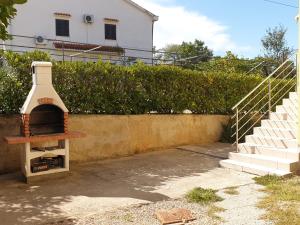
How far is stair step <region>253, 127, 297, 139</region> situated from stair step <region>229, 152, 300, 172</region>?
79 cm

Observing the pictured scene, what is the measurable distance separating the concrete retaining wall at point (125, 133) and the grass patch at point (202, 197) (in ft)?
11.2

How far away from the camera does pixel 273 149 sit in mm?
7777

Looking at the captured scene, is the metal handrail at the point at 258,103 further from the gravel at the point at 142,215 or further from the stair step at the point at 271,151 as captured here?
the gravel at the point at 142,215

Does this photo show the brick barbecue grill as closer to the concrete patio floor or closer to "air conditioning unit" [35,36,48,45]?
the concrete patio floor

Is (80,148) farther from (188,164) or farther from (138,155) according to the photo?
(188,164)

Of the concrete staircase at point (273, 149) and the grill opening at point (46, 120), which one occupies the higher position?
the grill opening at point (46, 120)

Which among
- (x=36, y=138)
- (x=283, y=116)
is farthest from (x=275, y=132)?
(x=36, y=138)

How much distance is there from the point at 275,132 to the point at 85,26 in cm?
2003

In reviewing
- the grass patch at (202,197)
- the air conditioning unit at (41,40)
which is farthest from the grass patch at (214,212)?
the air conditioning unit at (41,40)

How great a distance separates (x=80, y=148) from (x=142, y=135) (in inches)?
75.1

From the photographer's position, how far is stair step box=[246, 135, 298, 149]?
7.79 m

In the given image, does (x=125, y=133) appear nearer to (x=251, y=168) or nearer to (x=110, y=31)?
(x=251, y=168)

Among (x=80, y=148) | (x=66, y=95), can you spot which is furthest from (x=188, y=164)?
(x=66, y=95)

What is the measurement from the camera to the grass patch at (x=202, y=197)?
568cm
